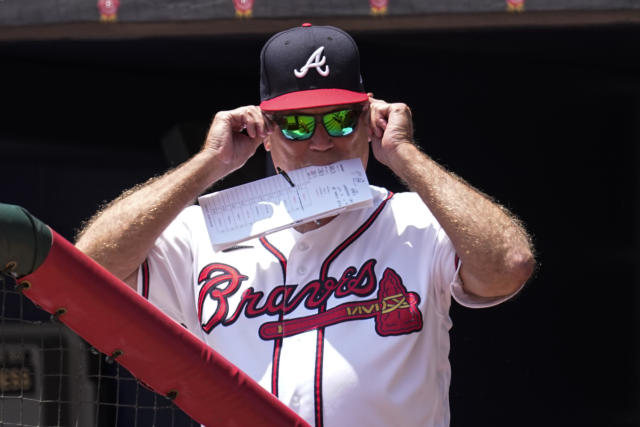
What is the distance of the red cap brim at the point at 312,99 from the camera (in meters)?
2.38

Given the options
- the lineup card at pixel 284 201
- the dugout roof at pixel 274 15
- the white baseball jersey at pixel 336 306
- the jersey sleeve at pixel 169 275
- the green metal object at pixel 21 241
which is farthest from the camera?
the dugout roof at pixel 274 15

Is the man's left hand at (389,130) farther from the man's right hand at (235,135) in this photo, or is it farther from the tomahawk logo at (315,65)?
the man's right hand at (235,135)

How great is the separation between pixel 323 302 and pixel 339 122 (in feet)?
1.32

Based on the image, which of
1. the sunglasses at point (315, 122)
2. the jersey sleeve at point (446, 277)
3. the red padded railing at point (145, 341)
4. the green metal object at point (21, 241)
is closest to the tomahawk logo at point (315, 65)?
the sunglasses at point (315, 122)

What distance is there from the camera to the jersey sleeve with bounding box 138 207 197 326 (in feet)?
8.02

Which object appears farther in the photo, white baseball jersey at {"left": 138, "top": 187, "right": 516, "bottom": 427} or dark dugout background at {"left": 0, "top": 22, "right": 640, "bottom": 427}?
dark dugout background at {"left": 0, "top": 22, "right": 640, "bottom": 427}

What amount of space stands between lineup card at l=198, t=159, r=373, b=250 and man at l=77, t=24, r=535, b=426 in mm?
67

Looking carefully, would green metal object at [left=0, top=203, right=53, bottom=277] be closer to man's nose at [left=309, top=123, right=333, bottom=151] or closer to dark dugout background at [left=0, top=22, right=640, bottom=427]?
man's nose at [left=309, top=123, right=333, bottom=151]

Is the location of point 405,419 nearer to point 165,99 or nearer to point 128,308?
point 128,308

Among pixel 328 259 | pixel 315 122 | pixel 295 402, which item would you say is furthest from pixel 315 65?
pixel 295 402

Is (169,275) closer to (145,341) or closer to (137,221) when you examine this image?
(137,221)

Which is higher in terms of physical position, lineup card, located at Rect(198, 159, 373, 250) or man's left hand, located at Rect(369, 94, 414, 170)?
man's left hand, located at Rect(369, 94, 414, 170)

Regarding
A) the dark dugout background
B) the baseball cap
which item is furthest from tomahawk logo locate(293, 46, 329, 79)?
the dark dugout background

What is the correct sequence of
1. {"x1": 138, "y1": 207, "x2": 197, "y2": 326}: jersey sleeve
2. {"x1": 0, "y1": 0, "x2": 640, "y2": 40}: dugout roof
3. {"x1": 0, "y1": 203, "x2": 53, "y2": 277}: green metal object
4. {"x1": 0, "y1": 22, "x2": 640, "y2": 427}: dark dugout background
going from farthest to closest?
1. {"x1": 0, "y1": 22, "x2": 640, "y2": 427}: dark dugout background
2. {"x1": 0, "y1": 0, "x2": 640, "y2": 40}: dugout roof
3. {"x1": 138, "y1": 207, "x2": 197, "y2": 326}: jersey sleeve
4. {"x1": 0, "y1": 203, "x2": 53, "y2": 277}: green metal object
